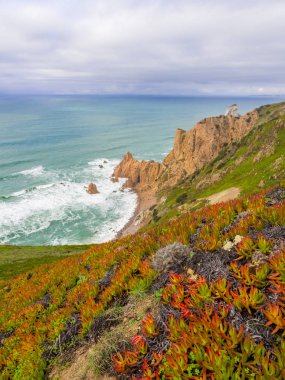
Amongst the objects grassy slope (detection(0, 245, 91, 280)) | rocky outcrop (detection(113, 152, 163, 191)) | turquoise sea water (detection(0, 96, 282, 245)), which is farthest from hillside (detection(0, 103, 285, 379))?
rocky outcrop (detection(113, 152, 163, 191))

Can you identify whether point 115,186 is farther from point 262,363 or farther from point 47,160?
point 262,363

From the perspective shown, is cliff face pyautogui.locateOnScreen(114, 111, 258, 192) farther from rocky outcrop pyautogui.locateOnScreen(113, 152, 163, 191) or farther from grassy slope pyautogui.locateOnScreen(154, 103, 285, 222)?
grassy slope pyautogui.locateOnScreen(154, 103, 285, 222)

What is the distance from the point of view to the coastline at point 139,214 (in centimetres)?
6888

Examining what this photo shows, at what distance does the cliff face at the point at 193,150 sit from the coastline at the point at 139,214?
13.1 feet

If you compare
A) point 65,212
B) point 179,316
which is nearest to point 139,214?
point 65,212

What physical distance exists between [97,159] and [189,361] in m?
138

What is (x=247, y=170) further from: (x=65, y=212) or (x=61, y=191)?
(x=61, y=191)

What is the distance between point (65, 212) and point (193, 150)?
4875cm

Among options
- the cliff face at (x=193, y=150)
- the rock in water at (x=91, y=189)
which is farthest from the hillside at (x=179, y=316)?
the cliff face at (x=193, y=150)

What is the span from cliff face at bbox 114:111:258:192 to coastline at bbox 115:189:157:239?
158 inches

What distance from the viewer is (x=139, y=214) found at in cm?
7769

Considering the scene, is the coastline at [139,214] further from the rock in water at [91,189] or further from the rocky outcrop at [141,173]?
the rock in water at [91,189]

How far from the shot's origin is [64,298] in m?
10.4

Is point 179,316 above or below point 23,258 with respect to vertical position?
above
